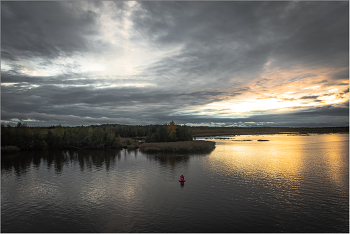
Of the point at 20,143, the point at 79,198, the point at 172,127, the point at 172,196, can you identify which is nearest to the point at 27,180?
the point at 79,198

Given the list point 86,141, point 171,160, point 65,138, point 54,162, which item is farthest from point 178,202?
point 65,138

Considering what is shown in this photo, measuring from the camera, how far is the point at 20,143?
82312mm

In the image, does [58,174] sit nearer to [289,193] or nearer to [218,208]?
[218,208]

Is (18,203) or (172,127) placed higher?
(172,127)

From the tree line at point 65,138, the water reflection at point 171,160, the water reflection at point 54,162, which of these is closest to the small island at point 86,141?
the tree line at point 65,138

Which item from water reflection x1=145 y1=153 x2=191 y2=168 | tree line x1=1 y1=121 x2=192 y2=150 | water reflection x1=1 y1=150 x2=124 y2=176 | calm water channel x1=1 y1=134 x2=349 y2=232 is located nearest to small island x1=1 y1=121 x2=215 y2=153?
tree line x1=1 y1=121 x2=192 y2=150

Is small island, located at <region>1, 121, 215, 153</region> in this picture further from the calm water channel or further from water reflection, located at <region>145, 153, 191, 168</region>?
the calm water channel

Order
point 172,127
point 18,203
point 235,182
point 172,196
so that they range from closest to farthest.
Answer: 1. point 18,203
2. point 172,196
3. point 235,182
4. point 172,127

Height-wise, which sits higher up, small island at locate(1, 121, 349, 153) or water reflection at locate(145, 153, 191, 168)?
small island at locate(1, 121, 349, 153)

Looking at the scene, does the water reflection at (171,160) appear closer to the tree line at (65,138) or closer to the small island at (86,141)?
the small island at (86,141)

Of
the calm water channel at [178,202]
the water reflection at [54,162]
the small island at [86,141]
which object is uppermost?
the small island at [86,141]

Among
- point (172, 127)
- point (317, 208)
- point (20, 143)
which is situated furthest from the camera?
point (172, 127)

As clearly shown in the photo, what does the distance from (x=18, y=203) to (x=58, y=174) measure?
54.9ft

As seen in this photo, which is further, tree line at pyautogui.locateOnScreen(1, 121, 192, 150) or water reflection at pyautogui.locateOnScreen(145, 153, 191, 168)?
tree line at pyautogui.locateOnScreen(1, 121, 192, 150)
